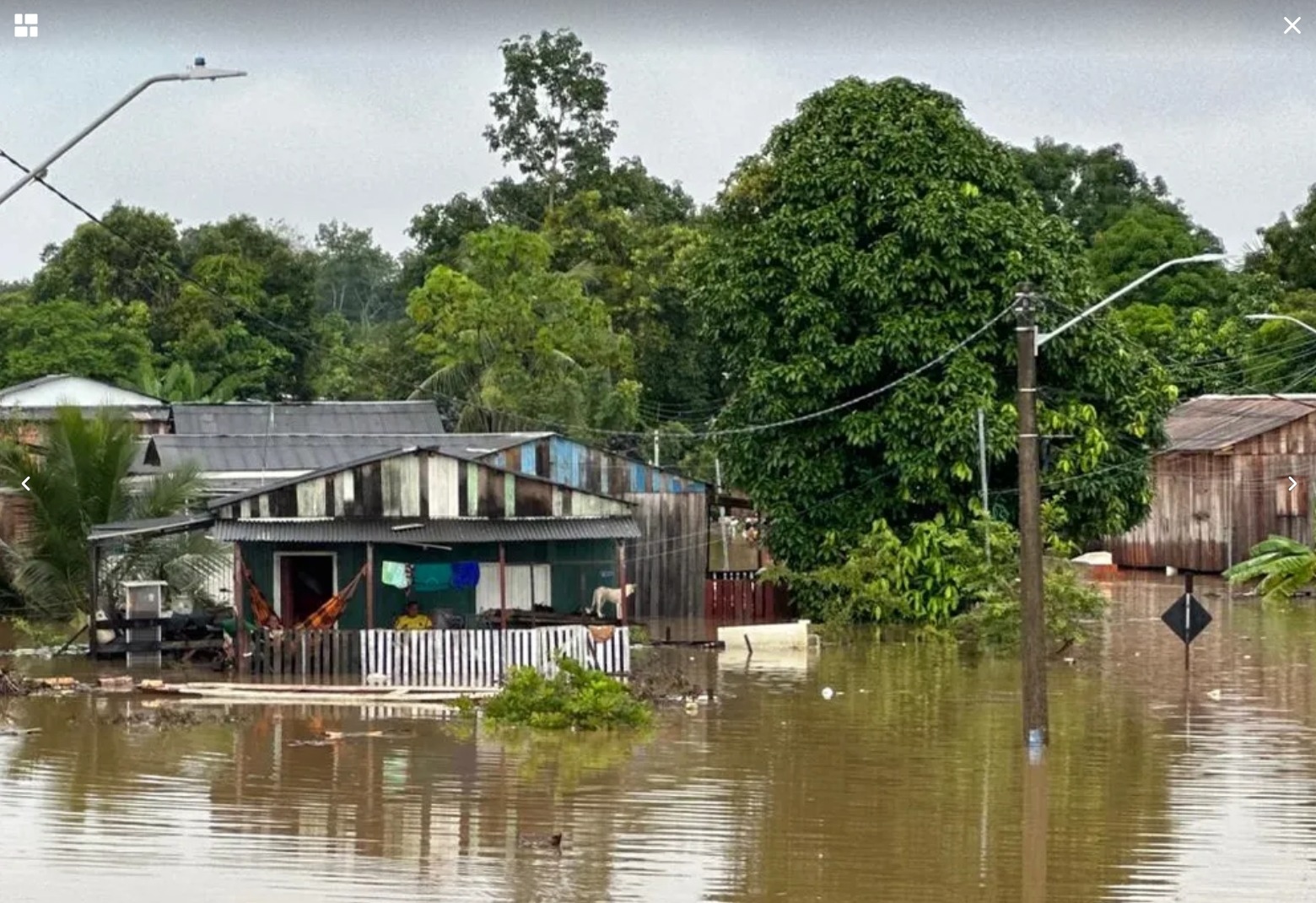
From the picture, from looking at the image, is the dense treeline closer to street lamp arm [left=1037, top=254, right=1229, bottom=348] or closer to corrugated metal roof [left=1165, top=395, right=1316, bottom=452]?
corrugated metal roof [left=1165, top=395, right=1316, bottom=452]

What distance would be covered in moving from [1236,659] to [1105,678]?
12.9 feet

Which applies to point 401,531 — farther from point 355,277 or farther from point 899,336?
point 355,277

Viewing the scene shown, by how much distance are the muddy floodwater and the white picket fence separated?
202 cm

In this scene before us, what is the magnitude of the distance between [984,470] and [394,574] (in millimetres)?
12049

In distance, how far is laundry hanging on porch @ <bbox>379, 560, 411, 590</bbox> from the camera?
33031 millimetres

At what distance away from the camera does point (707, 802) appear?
21031mm

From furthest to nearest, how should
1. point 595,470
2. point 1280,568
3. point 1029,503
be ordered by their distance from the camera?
point 1280,568 → point 595,470 → point 1029,503

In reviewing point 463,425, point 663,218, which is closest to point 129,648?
point 463,425

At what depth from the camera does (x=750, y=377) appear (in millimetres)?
41562

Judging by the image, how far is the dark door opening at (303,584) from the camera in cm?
3419

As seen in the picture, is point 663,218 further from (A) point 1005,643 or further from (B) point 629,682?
(B) point 629,682

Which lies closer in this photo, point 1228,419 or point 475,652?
point 475,652

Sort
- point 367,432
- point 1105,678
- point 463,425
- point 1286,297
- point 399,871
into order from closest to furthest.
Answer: point 399,871 < point 1105,678 < point 367,432 < point 463,425 < point 1286,297

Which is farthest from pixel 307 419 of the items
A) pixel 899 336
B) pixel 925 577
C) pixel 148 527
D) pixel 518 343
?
pixel 925 577
